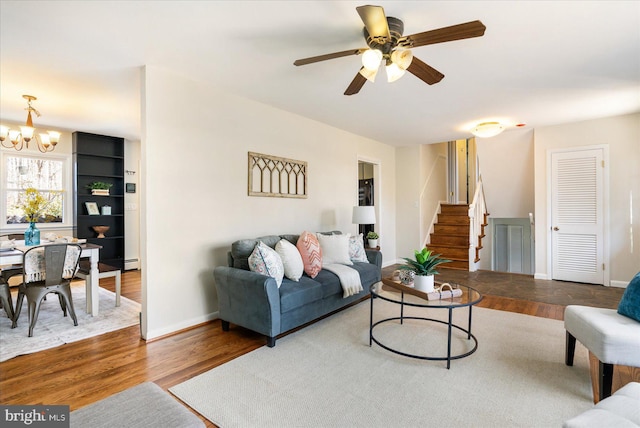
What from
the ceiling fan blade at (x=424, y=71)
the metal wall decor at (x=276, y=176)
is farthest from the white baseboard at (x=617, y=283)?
the metal wall decor at (x=276, y=176)

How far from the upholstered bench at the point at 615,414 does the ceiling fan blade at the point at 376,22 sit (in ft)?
6.98

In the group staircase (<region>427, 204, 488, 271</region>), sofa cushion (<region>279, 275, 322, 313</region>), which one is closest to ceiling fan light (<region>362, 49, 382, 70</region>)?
sofa cushion (<region>279, 275, 322, 313</region>)

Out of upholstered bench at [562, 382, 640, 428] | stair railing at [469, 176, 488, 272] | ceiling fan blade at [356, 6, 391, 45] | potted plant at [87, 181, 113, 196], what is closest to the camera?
upholstered bench at [562, 382, 640, 428]

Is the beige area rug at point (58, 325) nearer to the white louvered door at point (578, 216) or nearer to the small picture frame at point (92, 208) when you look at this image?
the small picture frame at point (92, 208)

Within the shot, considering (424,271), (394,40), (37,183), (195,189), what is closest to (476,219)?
(424,271)

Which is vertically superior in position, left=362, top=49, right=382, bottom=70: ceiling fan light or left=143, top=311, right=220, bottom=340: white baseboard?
left=362, top=49, right=382, bottom=70: ceiling fan light

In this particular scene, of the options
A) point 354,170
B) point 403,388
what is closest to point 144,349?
point 403,388

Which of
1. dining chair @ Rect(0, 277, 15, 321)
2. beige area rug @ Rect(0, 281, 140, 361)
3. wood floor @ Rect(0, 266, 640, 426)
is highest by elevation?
dining chair @ Rect(0, 277, 15, 321)

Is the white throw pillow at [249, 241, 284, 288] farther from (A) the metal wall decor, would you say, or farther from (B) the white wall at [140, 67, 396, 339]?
(A) the metal wall decor

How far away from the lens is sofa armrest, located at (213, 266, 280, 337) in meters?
2.76

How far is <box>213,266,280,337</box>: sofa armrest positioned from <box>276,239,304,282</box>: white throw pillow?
1.41 feet

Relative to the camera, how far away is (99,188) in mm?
5762

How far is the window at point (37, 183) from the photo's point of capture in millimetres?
5047

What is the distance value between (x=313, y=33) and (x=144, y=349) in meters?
3.01
